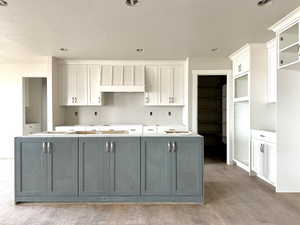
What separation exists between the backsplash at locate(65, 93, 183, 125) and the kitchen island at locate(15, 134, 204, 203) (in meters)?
3.25

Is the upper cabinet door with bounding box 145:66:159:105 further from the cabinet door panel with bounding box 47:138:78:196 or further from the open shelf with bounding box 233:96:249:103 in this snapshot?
the cabinet door panel with bounding box 47:138:78:196

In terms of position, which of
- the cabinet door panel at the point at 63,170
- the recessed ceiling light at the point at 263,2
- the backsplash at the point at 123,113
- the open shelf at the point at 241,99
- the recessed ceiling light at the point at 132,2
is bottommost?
the cabinet door panel at the point at 63,170

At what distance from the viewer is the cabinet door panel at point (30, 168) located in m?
3.26

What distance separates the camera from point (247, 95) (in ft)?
16.4

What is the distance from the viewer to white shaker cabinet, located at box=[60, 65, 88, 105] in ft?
20.2

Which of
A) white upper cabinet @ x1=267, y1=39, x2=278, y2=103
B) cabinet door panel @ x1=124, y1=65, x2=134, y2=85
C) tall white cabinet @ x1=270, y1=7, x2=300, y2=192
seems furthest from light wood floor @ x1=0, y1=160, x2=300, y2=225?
cabinet door panel @ x1=124, y1=65, x2=134, y2=85

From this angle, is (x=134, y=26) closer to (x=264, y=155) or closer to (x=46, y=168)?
(x=46, y=168)

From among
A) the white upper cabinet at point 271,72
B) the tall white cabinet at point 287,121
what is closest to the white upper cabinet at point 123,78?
the white upper cabinet at point 271,72

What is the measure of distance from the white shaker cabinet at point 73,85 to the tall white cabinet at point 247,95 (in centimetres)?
354

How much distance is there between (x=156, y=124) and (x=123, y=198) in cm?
339

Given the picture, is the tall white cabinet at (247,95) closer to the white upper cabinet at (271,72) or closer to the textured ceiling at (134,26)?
the white upper cabinet at (271,72)

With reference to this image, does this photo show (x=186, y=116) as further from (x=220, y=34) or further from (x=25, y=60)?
(x=25, y=60)

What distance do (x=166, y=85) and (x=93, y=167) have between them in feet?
11.4

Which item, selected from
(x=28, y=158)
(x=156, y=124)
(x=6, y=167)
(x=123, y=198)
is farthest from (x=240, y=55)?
(x=6, y=167)
